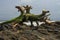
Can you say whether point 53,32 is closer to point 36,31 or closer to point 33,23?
point 36,31

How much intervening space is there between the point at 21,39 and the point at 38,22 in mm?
1302

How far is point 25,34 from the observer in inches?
158

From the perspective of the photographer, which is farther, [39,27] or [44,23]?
[44,23]

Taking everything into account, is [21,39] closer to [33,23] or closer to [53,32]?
[53,32]

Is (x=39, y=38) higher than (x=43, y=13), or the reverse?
(x=43, y=13)

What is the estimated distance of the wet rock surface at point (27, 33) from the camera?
379cm

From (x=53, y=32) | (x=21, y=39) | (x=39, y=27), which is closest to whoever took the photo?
(x=21, y=39)

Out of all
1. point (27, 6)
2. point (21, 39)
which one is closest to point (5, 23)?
point (27, 6)

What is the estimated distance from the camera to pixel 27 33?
4.09m

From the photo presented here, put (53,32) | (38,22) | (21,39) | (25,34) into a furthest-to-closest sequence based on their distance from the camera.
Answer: (38,22)
(53,32)
(25,34)
(21,39)

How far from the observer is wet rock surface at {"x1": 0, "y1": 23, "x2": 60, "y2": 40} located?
379 centimetres

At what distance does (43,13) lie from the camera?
187 inches

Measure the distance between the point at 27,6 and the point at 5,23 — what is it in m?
0.72

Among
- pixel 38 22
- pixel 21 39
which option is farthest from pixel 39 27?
pixel 21 39
